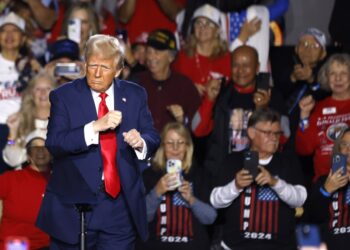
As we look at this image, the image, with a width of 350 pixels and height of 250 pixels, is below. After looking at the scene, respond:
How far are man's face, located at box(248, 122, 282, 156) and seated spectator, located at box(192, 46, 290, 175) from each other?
15.9 inches

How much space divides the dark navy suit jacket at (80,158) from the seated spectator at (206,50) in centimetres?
318

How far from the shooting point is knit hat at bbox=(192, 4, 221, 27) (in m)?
8.27

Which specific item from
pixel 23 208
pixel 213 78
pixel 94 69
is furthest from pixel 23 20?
pixel 94 69

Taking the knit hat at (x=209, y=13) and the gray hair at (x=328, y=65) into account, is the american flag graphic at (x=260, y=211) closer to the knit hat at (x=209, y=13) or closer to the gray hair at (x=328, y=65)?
the gray hair at (x=328, y=65)

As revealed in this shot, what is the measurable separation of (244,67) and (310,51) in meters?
0.69

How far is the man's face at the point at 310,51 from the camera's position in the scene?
323 inches

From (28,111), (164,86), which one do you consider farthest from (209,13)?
(28,111)

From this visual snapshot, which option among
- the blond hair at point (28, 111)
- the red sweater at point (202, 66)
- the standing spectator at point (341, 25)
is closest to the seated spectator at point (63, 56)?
the blond hair at point (28, 111)

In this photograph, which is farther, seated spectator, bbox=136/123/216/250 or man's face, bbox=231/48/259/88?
man's face, bbox=231/48/259/88

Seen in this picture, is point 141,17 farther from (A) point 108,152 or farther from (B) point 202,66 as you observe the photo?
(A) point 108,152

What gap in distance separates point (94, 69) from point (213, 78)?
3.30 meters

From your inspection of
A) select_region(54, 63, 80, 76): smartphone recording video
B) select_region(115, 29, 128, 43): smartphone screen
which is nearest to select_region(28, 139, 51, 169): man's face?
select_region(54, 63, 80, 76): smartphone recording video

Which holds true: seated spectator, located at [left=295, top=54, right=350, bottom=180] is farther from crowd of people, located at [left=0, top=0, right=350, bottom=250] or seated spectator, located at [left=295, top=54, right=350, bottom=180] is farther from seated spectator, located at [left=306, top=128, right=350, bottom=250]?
seated spectator, located at [left=306, top=128, right=350, bottom=250]

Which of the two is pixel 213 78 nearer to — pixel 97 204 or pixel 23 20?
pixel 23 20
